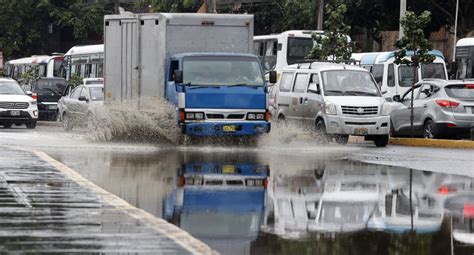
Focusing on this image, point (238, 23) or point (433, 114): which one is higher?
point (238, 23)

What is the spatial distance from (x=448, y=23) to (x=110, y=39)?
27594 millimetres

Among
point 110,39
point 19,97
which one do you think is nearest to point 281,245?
point 110,39

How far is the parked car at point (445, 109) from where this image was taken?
28.8 metres

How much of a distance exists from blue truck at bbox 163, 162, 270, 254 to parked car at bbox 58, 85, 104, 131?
15833mm

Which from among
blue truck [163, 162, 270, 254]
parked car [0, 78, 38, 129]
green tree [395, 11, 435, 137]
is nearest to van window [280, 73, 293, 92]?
green tree [395, 11, 435, 137]

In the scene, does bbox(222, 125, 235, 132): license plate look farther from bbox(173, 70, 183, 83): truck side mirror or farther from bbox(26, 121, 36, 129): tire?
bbox(26, 121, 36, 129): tire

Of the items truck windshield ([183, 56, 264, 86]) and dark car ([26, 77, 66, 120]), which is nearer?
truck windshield ([183, 56, 264, 86])

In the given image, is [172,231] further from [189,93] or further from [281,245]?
[189,93]

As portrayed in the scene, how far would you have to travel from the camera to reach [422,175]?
1881 centimetres

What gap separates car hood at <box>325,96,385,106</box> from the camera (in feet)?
92.0

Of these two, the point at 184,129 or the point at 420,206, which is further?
the point at 184,129

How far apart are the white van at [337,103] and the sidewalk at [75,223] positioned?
12.5 m

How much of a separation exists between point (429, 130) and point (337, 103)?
3069 mm

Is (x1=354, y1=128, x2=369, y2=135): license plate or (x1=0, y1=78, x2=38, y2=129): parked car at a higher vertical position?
(x1=354, y1=128, x2=369, y2=135): license plate
